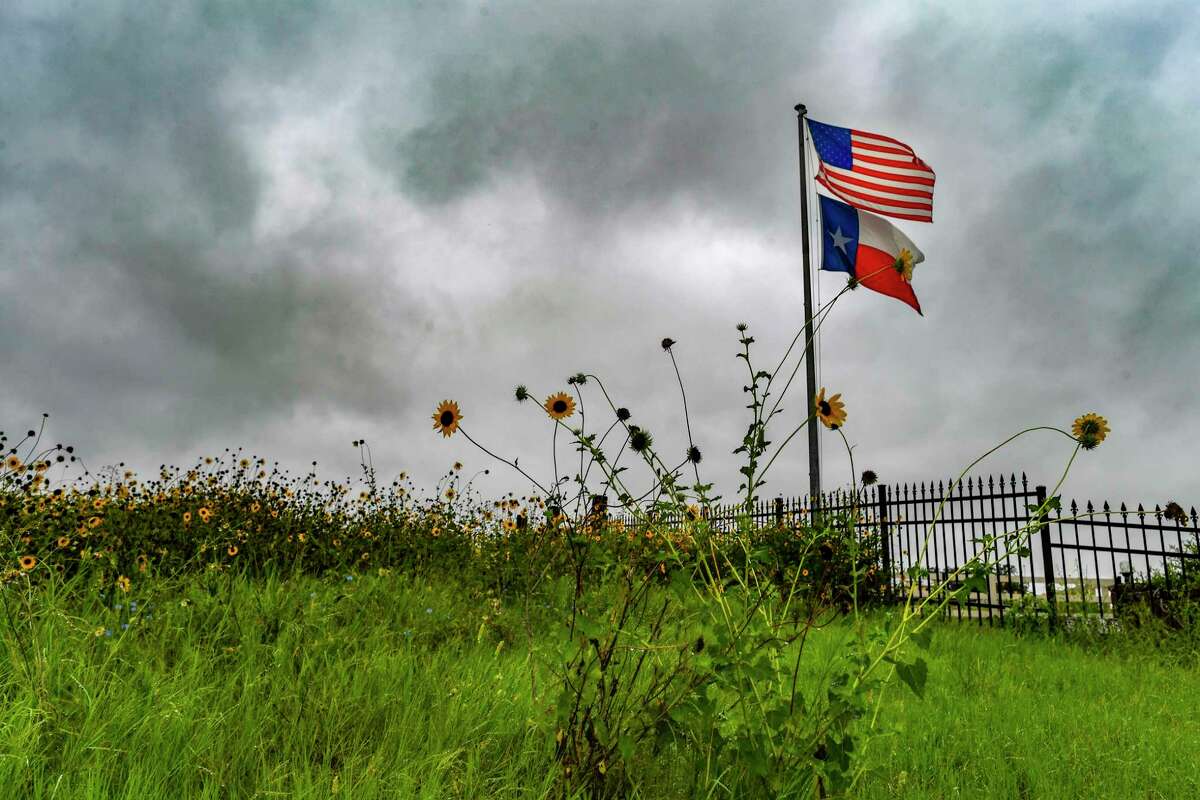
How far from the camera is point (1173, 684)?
6125 millimetres

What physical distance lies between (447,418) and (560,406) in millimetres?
427

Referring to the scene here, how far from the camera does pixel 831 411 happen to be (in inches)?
108

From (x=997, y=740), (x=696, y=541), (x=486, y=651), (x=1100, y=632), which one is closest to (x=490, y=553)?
(x=486, y=651)

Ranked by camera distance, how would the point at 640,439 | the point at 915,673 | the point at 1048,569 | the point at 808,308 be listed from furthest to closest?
the point at 808,308
the point at 1048,569
the point at 640,439
the point at 915,673

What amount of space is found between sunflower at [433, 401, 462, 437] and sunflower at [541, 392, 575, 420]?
335mm

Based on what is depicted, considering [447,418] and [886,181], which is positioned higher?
[886,181]

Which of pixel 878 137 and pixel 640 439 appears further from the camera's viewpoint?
pixel 878 137

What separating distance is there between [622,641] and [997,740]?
2053 mm

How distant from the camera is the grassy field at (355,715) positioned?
251 centimetres

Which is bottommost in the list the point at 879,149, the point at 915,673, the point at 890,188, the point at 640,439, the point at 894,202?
the point at 915,673

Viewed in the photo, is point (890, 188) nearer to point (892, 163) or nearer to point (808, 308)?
point (892, 163)

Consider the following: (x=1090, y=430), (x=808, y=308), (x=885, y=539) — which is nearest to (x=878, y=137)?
(x=808, y=308)

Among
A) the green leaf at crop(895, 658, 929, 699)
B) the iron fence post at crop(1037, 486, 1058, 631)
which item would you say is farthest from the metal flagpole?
the green leaf at crop(895, 658, 929, 699)

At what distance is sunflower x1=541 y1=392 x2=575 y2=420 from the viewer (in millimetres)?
2893
